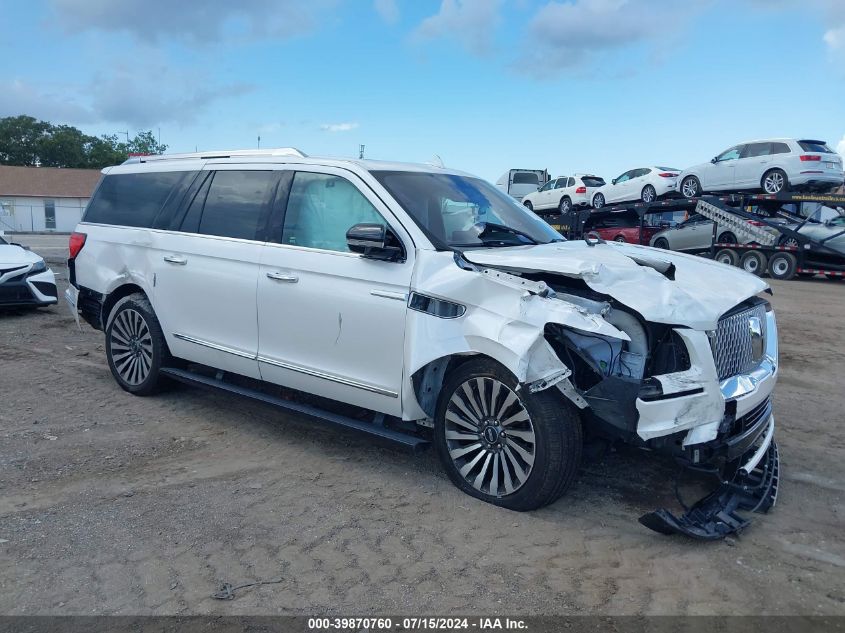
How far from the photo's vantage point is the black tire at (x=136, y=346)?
578 cm

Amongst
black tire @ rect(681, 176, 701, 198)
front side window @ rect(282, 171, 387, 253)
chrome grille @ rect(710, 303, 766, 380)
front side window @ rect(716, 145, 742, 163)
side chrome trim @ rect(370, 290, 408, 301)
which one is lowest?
chrome grille @ rect(710, 303, 766, 380)

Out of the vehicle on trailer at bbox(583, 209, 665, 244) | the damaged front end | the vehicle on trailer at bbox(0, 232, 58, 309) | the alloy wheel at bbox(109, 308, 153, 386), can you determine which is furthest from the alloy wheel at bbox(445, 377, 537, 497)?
the vehicle on trailer at bbox(583, 209, 665, 244)

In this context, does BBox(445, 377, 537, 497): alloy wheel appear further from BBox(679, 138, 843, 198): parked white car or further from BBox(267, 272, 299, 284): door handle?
BBox(679, 138, 843, 198): parked white car

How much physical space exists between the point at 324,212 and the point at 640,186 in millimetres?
20018

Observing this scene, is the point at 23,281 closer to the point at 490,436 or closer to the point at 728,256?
the point at 490,436

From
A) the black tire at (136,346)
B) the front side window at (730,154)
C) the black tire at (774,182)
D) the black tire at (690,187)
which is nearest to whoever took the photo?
the black tire at (136,346)

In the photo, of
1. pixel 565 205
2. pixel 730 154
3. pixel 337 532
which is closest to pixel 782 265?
pixel 730 154

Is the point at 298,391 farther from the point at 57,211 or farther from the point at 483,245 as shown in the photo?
the point at 57,211

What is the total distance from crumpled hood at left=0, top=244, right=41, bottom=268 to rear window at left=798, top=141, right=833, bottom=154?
17977mm

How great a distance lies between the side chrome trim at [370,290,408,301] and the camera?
420cm

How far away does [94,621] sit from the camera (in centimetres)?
294

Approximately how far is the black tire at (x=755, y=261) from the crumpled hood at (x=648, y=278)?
54.2 feet

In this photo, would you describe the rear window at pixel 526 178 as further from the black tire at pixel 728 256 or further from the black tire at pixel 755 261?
the black tire at pixel 755 261

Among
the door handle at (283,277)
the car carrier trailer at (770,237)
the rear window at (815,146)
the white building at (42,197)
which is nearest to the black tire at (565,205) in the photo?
the car carrier trailer at (770,237)
